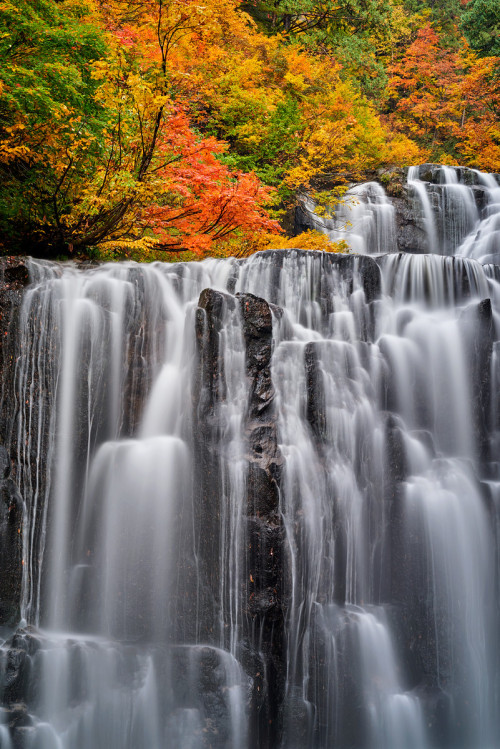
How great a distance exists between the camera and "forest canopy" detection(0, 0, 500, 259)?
7637mm

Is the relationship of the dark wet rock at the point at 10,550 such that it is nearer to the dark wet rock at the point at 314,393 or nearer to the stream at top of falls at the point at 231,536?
the stream at top of falls at the point at 231,536

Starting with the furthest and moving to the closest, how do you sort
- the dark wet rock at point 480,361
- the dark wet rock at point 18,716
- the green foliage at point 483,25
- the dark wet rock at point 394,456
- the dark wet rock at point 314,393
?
1. the green foliage at point 483,25
2. the dark wet rock at point 480,361
3. the dark wet rock at point 394,456
4. the dark wet rock at point 314,393
5. the dark wet rock at point 18,716

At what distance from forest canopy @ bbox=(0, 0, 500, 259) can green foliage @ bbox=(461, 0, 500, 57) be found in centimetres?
5

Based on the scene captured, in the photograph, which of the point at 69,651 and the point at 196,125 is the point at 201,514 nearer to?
the point at 69,651

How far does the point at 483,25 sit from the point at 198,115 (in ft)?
48.9

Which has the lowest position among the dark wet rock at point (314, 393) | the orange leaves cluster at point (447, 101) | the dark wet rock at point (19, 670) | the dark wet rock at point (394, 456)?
the dark wet rock at point (19, 670)

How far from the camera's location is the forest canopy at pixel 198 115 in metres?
7.64

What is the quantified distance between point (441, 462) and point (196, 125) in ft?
38.5

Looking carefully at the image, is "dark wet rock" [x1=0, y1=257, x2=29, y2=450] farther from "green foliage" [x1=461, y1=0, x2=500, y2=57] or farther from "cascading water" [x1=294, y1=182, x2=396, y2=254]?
"green foliage" [x1=461, y1=0, x2=500, y2=57]

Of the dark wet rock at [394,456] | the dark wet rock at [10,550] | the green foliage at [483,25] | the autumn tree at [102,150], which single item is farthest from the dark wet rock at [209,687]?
the green foliage at [483,25]

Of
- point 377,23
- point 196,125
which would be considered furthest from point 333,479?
point 377,23

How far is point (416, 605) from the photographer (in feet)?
24.5

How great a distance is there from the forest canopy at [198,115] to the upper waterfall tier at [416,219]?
4.69ft

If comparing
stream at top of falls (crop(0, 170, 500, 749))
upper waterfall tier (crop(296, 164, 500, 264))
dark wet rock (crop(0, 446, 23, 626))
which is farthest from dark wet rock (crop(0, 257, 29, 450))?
upper waterfall tier (crop(296, 164, 500, 264))
